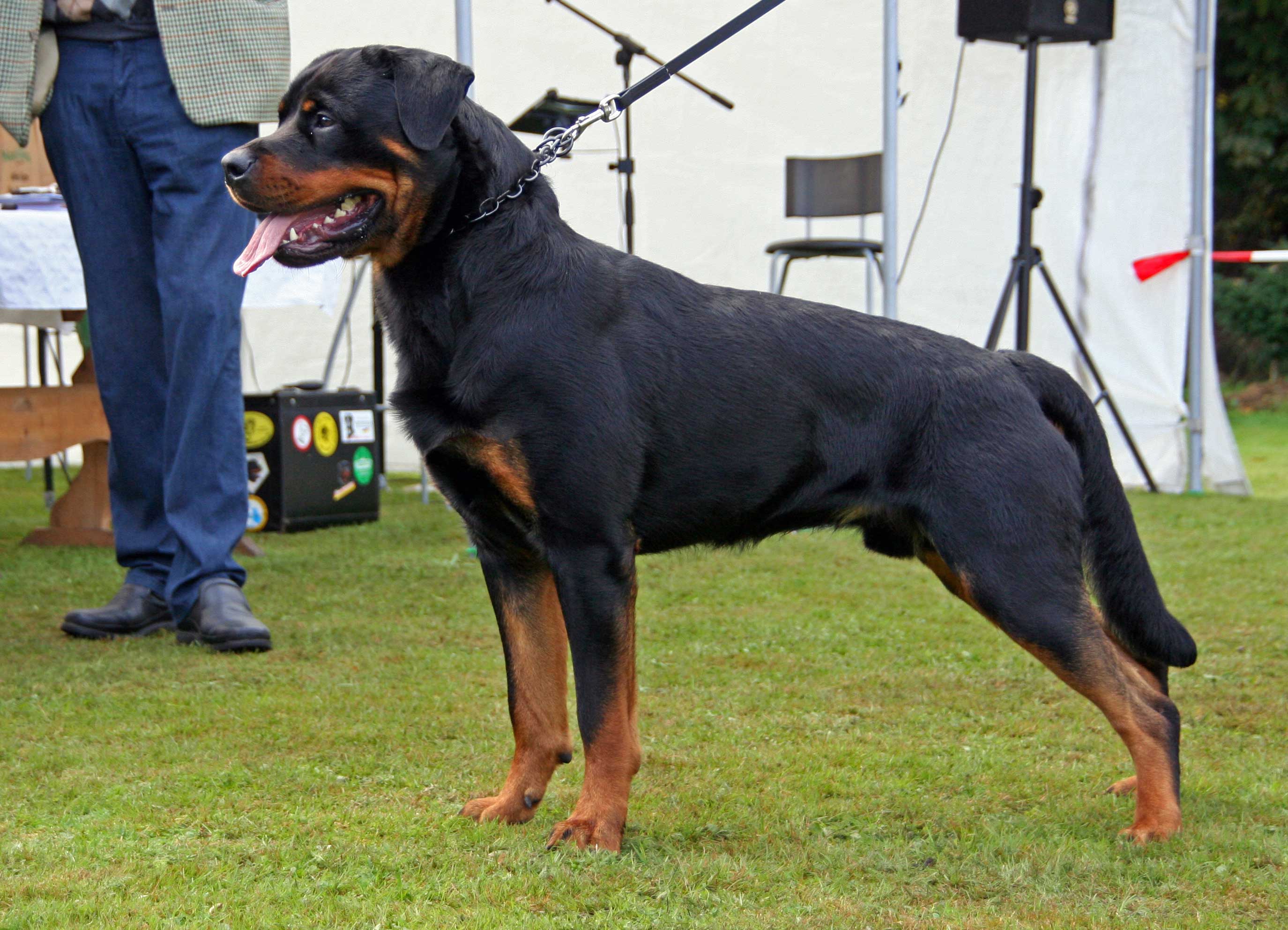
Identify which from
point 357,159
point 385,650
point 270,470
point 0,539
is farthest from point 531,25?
point 357,159

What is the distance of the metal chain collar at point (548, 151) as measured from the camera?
89.4 inches

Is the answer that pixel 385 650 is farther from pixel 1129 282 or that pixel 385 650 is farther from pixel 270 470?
pixel 1129 282

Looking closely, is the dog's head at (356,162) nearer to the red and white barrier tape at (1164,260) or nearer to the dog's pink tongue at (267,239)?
the dog's pink tongue at (267,239)

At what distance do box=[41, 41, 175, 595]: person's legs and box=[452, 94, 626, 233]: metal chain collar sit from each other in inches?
59.5

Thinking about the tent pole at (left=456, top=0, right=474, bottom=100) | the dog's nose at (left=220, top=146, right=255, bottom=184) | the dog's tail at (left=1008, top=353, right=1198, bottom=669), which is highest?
the tent pole at (left=456, top=0, right=474, bottom=100)

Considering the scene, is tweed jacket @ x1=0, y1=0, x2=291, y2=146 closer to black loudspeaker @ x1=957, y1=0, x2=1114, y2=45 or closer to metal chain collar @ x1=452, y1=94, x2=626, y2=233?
metal chain collar @ x1=452, y1=94, x2=626, y2=233

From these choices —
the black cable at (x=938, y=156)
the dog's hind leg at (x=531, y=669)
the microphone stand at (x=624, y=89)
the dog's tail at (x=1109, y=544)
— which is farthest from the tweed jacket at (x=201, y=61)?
the black cable at (x=938, y=156)

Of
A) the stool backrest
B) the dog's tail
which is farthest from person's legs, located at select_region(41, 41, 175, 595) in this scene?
the stool backrest

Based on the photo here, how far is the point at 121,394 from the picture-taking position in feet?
12.1

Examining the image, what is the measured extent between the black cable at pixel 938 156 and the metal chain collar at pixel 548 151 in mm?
5364

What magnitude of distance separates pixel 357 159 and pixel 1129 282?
6350 mm

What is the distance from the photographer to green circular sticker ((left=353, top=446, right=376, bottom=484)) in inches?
240

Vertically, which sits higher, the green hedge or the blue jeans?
the blue jeans

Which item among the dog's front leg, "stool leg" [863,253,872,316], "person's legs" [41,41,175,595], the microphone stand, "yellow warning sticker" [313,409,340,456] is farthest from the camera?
"stool leg" [863,253,872,316]
